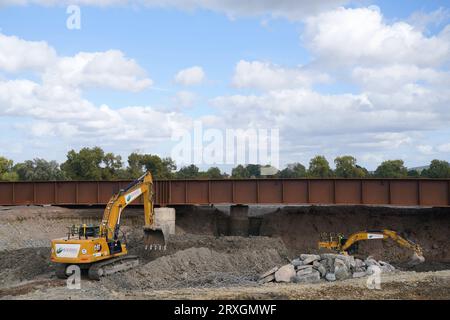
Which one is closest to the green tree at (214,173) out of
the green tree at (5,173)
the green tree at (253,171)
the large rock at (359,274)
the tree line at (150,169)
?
the tree line at (150,169)

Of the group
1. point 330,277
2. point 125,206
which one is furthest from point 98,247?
point 330,277

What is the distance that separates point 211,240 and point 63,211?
15.0 metres

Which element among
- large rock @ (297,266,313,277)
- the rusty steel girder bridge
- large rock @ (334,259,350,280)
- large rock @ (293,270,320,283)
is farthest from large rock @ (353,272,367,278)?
the rusty steel girder bridge

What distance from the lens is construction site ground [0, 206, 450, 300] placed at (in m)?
16.8

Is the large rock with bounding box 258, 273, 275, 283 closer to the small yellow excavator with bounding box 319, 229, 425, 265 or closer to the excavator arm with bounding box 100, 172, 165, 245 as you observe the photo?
the excavator arm with bounding box 100, 172, 165, 245

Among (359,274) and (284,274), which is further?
(359,274)

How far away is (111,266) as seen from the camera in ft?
69.3

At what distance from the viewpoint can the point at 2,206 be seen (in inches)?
1495

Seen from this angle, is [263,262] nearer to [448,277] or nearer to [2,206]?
[448,277]

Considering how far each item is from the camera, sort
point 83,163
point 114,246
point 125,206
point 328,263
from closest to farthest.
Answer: point 328,263 → point 114,246 → point 125,206 → point 83,163

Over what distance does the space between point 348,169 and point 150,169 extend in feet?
121

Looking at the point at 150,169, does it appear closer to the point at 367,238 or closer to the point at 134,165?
the point at 134,165

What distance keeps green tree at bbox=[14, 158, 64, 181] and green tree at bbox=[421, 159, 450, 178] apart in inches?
2559

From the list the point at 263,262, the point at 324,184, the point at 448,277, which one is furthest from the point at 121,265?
the point at 324,184
